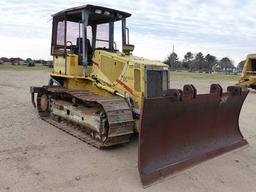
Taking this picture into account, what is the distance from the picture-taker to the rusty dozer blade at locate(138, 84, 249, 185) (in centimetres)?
530

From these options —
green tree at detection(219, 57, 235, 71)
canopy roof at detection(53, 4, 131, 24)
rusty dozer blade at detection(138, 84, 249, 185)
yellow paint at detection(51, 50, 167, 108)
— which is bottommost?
rusty dozer blade at detection(138, 84, 249, 185)

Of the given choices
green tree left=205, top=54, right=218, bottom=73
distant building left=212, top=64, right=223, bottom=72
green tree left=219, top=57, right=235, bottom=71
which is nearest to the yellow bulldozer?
distant building left=212, top=64, right=223, bottom=72

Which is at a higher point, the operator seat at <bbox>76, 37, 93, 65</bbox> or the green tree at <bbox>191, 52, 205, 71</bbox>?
the green tree at <bbox>191, 52, 205, 71</bbox>

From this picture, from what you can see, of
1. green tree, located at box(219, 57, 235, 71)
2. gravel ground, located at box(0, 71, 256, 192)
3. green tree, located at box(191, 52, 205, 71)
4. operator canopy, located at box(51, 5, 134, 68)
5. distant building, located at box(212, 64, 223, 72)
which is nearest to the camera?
gravel ground, located at box(0, 71, 256, 192)

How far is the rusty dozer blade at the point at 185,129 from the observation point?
17.4 ft

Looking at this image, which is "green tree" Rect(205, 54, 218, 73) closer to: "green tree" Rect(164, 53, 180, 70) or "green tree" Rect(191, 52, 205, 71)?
"green tree" Rect(191, 52, 205, 71)

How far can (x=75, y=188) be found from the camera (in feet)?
15.9

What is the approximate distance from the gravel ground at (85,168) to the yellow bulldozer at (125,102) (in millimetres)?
211

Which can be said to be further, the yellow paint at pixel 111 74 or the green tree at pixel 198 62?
the green tree at pixel 198 62

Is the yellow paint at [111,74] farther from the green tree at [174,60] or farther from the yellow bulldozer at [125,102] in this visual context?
the green tree at [174,60]

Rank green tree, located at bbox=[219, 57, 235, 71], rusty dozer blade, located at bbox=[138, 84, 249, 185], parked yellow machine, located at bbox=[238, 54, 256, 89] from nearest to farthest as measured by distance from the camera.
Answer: rusty dozer blade, located at bbox=[138, 84, 249, 185] → parked yellow machine, located at bbox=[238, 54, 256, 89] → green tree, located at bbox=[219, 57, 235, 71]

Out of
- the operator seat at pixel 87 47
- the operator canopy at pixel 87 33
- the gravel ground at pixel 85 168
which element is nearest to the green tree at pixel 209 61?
the operator canopy at pixel 87 33

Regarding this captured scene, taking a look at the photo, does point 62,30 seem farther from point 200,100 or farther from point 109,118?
point 200,100

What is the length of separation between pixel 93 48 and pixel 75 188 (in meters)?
4.32
